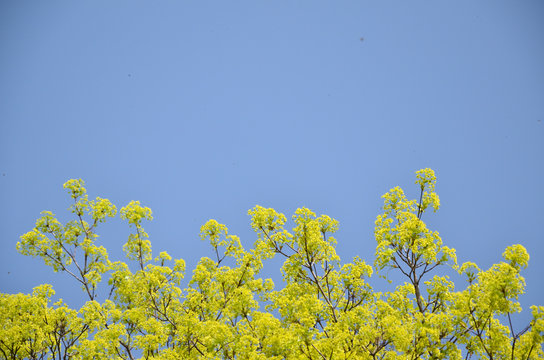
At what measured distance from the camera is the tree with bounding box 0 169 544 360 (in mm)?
12984

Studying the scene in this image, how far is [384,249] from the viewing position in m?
14.8

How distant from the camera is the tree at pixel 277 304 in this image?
42.6 ft

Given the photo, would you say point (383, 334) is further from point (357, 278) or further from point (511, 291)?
point (511, 291)

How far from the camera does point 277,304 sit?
15156 millimetres

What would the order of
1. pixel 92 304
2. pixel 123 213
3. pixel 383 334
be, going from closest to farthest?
pixel 383 334 → pixel 92 304 → pixel 123 213

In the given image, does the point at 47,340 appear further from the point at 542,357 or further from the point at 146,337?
the point at 542,357

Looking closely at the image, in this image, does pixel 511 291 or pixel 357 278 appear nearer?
pixel 511 291

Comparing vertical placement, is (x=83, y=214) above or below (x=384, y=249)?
above

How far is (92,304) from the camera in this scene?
1638cm

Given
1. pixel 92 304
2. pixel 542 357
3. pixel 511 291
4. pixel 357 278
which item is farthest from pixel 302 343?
pixel 92 304

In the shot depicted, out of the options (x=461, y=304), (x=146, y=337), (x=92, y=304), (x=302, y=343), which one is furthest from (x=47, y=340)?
(x=461, y=304)

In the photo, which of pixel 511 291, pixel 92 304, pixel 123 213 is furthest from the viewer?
pixel 123 213

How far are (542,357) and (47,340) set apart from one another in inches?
691

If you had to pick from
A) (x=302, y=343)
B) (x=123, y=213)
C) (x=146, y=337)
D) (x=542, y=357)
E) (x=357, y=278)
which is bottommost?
(x=542, y=357)
